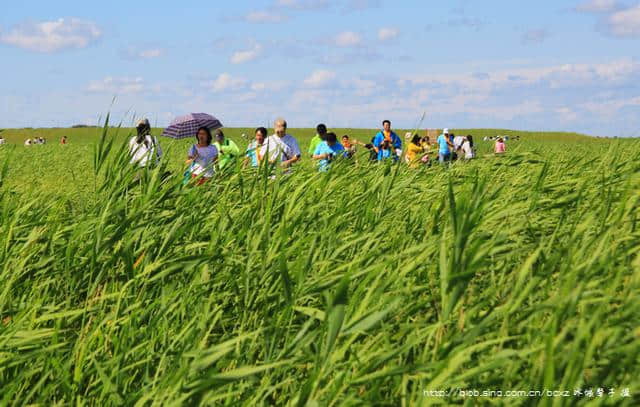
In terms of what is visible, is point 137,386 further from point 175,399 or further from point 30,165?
point 30,165

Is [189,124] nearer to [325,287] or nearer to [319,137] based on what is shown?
[319,137]

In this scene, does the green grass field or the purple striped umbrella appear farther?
the purple striped umbrella

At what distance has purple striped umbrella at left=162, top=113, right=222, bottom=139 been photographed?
10.6m

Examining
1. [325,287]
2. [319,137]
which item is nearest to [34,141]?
[319,137]

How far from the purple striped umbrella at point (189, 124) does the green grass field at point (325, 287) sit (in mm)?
5012

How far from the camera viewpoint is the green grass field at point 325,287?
104 inches

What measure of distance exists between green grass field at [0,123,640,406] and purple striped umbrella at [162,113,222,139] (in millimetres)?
5012

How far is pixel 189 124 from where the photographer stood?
35.3ft

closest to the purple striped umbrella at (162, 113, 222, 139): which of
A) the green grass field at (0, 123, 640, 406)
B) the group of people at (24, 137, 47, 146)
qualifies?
the green grass field at (0, 123, 640, 406)

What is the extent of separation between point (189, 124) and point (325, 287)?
7.73m

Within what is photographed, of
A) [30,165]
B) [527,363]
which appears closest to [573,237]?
[527,363]

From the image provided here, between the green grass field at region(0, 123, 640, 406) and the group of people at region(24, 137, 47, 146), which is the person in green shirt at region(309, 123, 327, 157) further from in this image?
the group of people at region(24, 137, 47, 146)

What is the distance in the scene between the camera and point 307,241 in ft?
13.4

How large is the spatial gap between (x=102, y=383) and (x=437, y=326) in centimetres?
174
